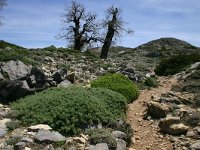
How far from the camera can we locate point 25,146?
10.5 m

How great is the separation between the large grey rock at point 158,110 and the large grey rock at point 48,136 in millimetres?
4635

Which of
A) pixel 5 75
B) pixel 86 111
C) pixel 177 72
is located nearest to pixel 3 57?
pixel 5 75

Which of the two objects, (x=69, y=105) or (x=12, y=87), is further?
(x=12, y=87)

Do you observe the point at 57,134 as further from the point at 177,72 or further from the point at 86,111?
the point at 177,72

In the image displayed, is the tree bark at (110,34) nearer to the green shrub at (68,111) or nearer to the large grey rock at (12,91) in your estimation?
the large grey rock at (12,91)

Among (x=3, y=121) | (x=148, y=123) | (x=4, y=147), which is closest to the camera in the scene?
(x=4, y=147)

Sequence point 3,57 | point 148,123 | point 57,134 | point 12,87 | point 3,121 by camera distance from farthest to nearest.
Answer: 1. point 3,57
2. point 12,87
3. point 148,123
4. point 3,121
5. point 57,134

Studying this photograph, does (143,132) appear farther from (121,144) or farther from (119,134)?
(121,144)

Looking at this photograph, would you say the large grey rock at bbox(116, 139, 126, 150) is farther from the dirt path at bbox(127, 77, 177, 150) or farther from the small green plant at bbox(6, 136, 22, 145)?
the small green plant at bbox(6, 136, 22, 145)

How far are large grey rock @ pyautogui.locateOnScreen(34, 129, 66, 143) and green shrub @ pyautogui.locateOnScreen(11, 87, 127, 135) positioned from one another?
46 cm

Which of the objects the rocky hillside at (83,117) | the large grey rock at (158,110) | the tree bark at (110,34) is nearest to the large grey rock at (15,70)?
the rocky hillside at (83,117)

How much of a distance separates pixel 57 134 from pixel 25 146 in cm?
109

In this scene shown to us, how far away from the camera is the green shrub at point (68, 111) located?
11.9 m

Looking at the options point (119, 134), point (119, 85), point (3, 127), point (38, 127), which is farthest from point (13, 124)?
point (119, 85)
